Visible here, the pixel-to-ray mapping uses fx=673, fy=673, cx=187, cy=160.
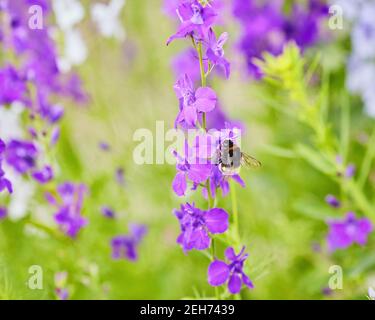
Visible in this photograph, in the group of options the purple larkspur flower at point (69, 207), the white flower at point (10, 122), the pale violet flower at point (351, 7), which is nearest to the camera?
the purple larkspur flower at point (69, 207)

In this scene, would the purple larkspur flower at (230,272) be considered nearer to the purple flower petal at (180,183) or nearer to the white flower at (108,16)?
the purple flower petal at (180,183)

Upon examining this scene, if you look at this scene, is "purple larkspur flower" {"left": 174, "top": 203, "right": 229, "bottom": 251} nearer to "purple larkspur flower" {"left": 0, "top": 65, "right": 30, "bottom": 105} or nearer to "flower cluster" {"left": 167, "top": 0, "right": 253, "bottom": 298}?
"flower cluster" {"left": 167, "top": 0, "right": 253, "bottom": 298}

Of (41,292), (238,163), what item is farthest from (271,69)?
(41,292)

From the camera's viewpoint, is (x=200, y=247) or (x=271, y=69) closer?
(x=200, y=247)

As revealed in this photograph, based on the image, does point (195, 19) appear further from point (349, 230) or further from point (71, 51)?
point (71, 51)

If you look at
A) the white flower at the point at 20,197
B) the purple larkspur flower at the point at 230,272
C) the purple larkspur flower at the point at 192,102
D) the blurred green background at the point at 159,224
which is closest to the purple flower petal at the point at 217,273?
the purple larkspur flower at the point at 230,272

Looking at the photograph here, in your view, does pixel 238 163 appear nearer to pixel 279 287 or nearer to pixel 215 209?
pixel 215 209

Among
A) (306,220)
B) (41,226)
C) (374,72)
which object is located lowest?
(41,226)
